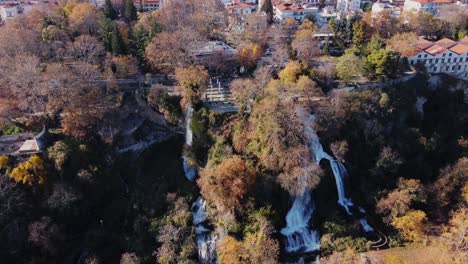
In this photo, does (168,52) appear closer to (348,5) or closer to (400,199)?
(400,199)

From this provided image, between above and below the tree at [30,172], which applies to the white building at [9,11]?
above

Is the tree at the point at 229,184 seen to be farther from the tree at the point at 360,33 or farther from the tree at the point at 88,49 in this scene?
the tree at the point at 360,33

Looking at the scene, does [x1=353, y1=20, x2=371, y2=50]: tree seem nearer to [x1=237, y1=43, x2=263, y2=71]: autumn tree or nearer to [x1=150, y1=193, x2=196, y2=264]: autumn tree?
[x1=237, y1=43, x2=263, y2=71]: autumn tree

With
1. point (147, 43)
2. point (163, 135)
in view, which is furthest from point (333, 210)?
point (147, 43)

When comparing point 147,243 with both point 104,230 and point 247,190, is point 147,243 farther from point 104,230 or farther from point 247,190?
point 247,190

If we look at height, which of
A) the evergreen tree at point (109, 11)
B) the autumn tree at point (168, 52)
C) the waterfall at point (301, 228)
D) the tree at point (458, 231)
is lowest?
the waterfall at point (301, 228)

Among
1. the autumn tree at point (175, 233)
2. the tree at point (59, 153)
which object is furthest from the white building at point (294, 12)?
the tree at point (59, 153)

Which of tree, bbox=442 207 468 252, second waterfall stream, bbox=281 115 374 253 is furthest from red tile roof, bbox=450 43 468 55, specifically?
second waterfall stream, bbox=281 115 374 253
